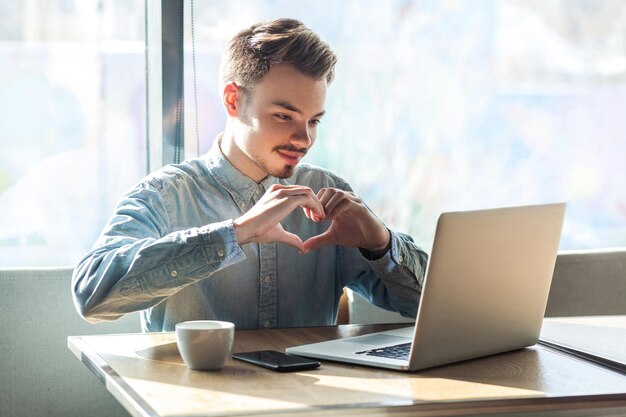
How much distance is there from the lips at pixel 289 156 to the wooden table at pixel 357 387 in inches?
20.7

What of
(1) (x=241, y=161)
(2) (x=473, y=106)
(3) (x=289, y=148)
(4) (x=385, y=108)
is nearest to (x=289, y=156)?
(3) (x=289, y=148)

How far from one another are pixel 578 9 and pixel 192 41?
60.7 inches

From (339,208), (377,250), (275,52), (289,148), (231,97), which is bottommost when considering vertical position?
(377,250)

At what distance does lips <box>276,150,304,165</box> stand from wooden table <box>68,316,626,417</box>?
0.53m

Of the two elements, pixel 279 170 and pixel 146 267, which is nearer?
pixel 146 267

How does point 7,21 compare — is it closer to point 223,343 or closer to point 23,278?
point 23,278

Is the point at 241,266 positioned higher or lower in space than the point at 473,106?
lower

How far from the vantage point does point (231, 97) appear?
2.15 m

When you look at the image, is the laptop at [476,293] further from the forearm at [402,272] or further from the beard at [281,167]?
the beard at [281,167]

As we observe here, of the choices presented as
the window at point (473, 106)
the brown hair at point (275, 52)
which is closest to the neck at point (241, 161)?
the brown hair at point (275, 52)

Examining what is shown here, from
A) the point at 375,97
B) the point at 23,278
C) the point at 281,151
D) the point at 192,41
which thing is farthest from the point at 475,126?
the point at 23,278

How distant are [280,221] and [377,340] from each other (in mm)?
340

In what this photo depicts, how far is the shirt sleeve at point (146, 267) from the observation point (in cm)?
170

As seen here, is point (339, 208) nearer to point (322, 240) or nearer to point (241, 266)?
point (322, 240)
